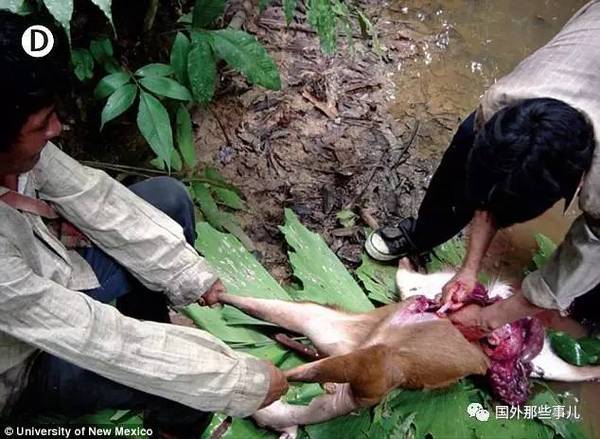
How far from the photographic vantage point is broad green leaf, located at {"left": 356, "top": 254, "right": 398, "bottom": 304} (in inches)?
109

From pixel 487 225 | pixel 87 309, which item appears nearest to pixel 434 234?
pixel 487 225

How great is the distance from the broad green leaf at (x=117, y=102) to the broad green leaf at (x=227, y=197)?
72 centimetres

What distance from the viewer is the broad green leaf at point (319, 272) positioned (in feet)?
8.73

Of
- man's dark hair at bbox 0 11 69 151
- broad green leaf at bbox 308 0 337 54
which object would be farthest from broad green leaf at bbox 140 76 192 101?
man's dark hair at bbox 0 11 69 151

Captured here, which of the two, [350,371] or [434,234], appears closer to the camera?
[350,371]

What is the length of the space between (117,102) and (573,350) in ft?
6.41

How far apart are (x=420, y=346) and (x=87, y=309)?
1.16 metres

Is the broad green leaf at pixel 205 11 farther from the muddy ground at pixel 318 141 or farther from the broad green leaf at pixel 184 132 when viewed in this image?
the muddy ground at pixel 318 141

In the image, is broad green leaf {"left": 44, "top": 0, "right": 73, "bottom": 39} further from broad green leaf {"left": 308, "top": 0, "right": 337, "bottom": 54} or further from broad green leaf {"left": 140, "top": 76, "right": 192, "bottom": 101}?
broad green leaf {"left": 308, "top": 0, "right": 337, "bottom": 54}

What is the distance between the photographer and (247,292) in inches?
99.1

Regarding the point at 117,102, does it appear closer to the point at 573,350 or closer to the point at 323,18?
the point at 323,18

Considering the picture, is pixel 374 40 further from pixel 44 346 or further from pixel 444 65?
pixel 44 346

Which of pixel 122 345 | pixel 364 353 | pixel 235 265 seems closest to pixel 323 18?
pixel 235 265

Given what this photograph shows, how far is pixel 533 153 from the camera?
182 centimetres
